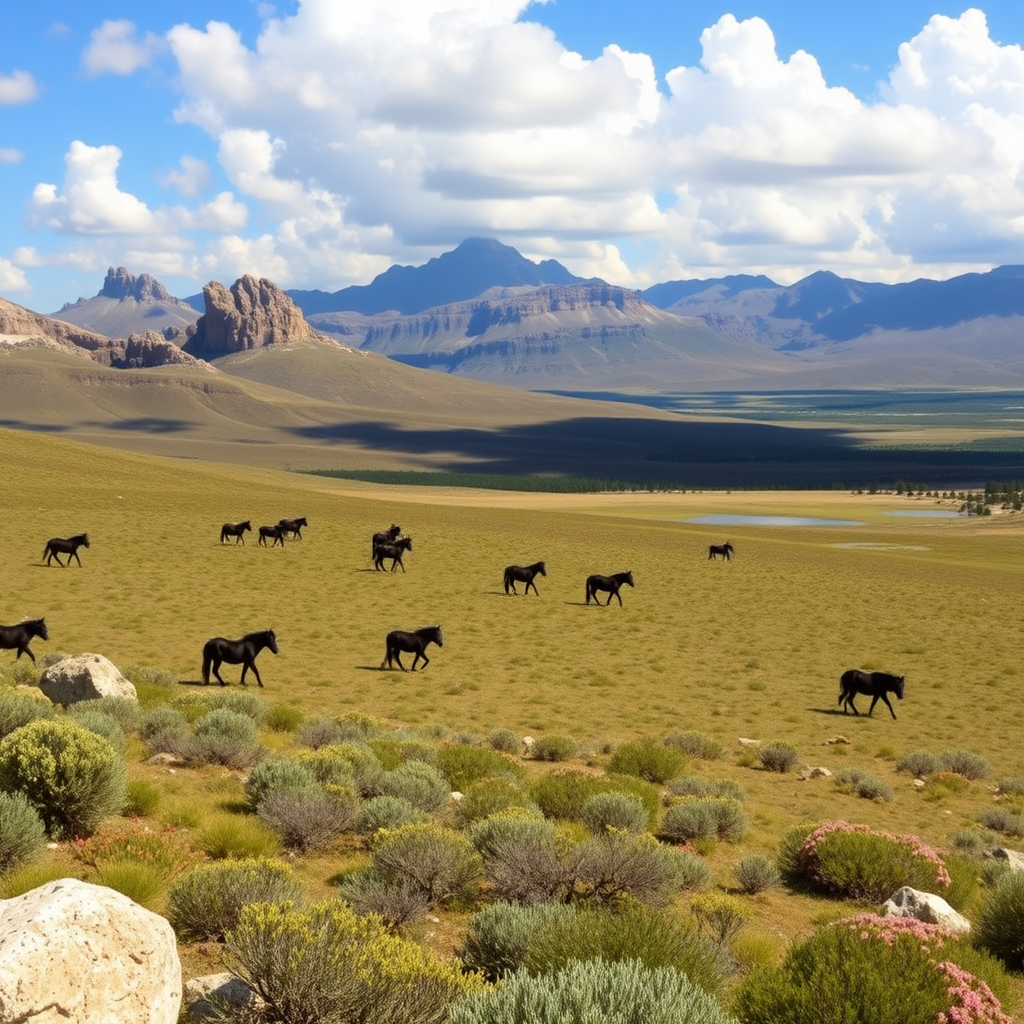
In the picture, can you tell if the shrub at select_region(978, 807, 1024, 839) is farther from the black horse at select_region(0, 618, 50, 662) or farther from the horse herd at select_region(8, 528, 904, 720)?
the black horse at select_region(0, 618, 50, 662)

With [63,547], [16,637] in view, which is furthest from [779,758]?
[63,547]

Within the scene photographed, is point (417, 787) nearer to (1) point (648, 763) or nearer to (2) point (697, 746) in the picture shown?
(1) point (648, 763)

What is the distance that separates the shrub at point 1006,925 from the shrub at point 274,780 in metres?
7.33

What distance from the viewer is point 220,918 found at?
8.34 meters

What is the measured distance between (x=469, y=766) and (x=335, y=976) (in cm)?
941

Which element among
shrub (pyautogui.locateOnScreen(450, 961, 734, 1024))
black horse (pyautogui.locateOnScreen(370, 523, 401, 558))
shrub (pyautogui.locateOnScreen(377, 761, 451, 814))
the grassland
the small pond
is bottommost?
the small pond

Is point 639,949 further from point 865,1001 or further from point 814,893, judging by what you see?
point 814,893

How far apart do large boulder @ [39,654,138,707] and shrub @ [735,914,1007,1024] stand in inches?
520

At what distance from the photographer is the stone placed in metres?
9.92

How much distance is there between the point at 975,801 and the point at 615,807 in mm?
9759

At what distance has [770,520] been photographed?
336 ft

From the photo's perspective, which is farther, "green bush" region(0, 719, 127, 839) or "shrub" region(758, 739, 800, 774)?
"shrub" region(758, 739, 800, 774)

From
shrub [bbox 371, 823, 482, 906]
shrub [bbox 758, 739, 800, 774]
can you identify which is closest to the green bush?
shrub [bbox 371, 823, 482, 906]

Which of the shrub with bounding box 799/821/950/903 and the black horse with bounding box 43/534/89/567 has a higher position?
the shrub with bounding box 799/821/950/903
